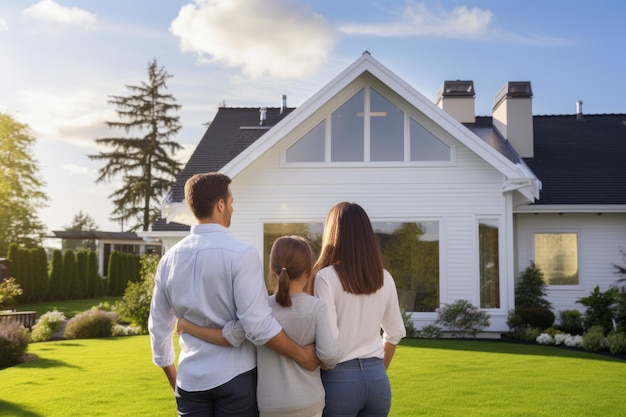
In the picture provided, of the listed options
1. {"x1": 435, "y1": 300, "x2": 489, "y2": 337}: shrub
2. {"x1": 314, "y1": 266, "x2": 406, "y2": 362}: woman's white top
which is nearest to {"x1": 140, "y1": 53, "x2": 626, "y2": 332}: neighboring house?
{"x1": 435, "y1": 300, "x2": 489, "y2": 337}: shrub

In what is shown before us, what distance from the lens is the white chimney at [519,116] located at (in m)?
18.2

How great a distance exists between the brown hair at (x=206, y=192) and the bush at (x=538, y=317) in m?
12.6

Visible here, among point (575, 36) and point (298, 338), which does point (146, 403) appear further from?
point (575, 36)

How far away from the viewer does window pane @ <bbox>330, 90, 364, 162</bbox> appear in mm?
14703

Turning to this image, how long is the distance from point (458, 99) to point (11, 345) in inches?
526

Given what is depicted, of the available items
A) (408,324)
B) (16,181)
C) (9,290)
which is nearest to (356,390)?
(408,324)

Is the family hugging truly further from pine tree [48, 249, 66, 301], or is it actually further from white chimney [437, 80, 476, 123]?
pine tree [48, 249, 66, 301]

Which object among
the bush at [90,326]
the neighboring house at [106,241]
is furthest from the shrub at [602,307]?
the neighboring house at [106,241]

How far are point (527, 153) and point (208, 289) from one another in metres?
16.6

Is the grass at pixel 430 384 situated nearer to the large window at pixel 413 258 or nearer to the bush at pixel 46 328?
the large window at pixel 413 258

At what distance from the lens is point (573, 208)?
15812 mm

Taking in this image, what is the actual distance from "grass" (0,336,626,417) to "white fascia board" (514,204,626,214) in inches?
178

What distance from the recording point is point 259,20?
15.6 metres

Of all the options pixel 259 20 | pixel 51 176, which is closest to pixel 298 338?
pixel 259 20
